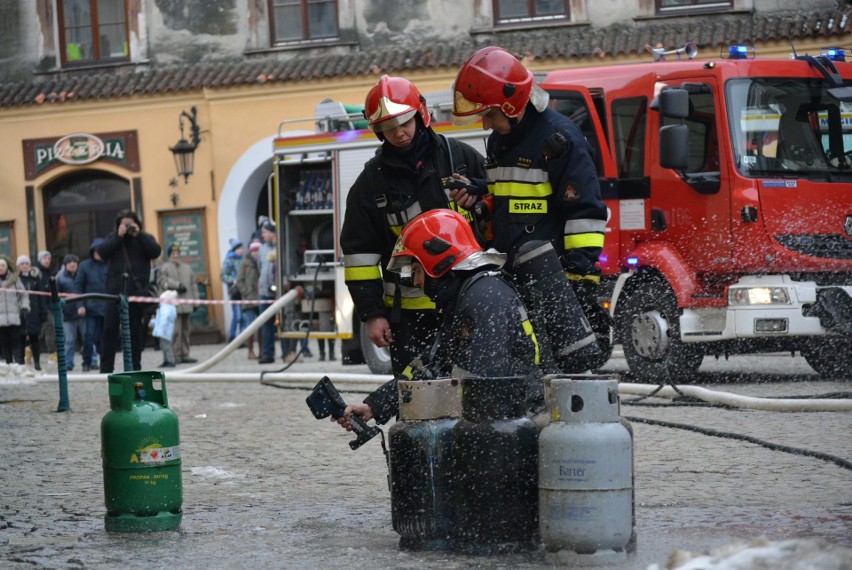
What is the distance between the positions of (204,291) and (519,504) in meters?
21.3

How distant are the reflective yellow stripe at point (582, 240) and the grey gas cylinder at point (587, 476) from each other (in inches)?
42.3

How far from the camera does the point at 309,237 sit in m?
16.8

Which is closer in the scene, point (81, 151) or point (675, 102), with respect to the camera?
point (675, 102)

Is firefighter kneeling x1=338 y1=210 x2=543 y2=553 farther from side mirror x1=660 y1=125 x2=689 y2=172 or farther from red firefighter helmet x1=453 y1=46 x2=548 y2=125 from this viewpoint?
side mirror x1=660 y1=125 x2=689 y2=172

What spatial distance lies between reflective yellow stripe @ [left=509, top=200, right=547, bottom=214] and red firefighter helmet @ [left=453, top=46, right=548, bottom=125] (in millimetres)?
354

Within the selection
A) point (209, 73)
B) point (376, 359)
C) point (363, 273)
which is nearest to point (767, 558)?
point (363, 273)

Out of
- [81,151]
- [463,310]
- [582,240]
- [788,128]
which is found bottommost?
[463,310]

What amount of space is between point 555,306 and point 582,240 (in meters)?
0.36

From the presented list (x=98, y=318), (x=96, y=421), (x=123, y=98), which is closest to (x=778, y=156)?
(x=96, y=421)

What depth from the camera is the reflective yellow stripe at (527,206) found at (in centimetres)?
633

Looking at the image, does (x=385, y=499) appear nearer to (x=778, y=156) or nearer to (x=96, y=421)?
(x=96, y=421)

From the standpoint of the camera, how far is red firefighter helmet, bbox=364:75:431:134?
6.40m

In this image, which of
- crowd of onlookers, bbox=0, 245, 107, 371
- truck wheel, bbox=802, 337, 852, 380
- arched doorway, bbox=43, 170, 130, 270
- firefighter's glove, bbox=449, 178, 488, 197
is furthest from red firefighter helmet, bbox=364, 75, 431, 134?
arched doorway, bbox=43, 170, 130, 270

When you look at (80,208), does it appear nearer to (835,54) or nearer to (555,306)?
(835,54)
